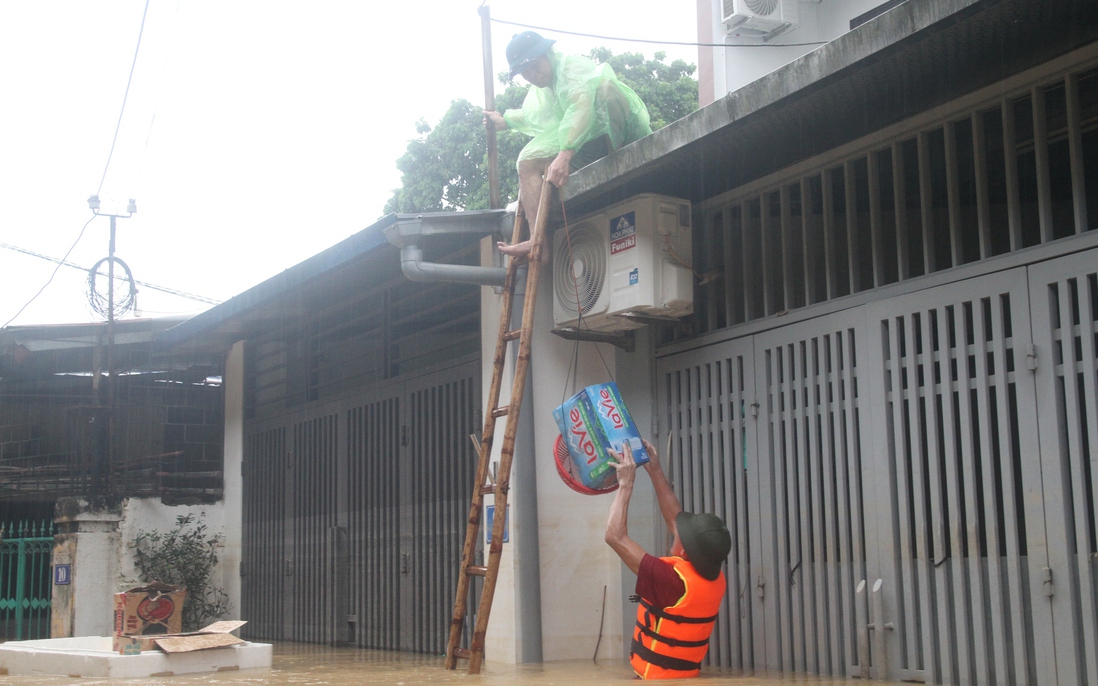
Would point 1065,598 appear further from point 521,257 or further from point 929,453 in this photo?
point 521,257

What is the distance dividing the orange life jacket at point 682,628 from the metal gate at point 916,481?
120cm

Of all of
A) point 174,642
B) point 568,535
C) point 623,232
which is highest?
point 623,232

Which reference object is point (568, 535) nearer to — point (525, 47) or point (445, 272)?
point (445, 272)

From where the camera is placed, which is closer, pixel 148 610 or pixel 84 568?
pixel 148 610

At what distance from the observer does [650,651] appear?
630cm

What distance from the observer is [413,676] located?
7871mm

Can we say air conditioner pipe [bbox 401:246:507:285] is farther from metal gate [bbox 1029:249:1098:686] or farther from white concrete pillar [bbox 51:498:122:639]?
white concrete pillar [bbox 51:498:122:639]

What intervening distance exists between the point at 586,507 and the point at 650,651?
108 inches

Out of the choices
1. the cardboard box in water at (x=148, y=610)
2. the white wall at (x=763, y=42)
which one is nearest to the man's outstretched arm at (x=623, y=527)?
the cardboard box in water at (x=148, y=610)

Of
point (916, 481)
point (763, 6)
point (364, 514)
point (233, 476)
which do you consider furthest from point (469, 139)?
point (916, 481)

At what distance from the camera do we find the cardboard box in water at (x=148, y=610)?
9.30 m

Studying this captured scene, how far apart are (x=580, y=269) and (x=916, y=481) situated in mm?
3144

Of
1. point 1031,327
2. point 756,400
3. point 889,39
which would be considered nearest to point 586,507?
point 756,400

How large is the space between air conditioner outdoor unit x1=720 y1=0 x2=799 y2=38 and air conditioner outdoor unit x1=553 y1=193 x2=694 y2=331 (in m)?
6.90
